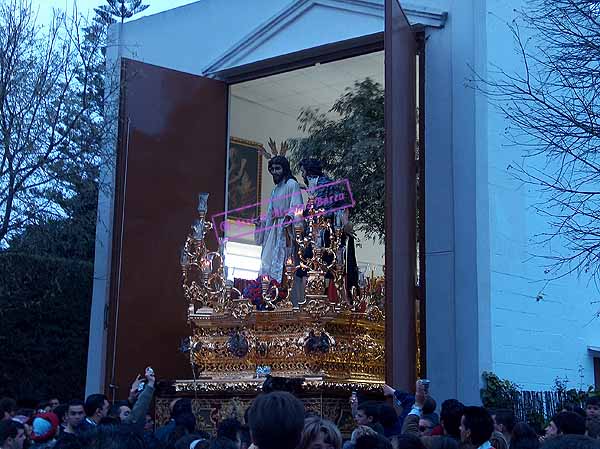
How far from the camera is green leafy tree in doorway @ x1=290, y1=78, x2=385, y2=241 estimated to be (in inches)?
655

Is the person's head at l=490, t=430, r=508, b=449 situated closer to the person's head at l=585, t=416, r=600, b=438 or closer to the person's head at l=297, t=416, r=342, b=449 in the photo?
the person's head at l=585, t=416, r=600, b=438

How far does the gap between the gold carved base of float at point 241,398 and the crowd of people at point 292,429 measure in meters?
2.23

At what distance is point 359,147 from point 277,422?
13207 mm

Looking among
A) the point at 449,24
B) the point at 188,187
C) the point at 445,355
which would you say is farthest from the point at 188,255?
the point at 449,24

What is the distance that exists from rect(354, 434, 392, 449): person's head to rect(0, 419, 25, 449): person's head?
270 cm

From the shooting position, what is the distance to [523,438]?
6668 millimetres

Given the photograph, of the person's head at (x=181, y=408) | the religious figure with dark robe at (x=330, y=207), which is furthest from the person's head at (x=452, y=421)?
the religious figure with dark robe at (x=330, y=207)

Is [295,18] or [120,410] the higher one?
[295,18]

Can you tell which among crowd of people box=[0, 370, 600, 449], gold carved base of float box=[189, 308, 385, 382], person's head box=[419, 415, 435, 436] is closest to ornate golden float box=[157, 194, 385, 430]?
gold carved base of float box=[189, 308, 385, 382]

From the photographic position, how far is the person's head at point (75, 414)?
7.66m

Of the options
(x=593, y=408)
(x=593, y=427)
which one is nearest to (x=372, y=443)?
(x=593, y=427)

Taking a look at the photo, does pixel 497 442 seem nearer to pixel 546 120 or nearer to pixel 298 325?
pixel 546 120

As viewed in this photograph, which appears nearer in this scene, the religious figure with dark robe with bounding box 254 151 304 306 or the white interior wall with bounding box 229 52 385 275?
the religious figure with dark robe with bounding box 254 151 304 306

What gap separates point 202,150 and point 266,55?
68.7 inches
